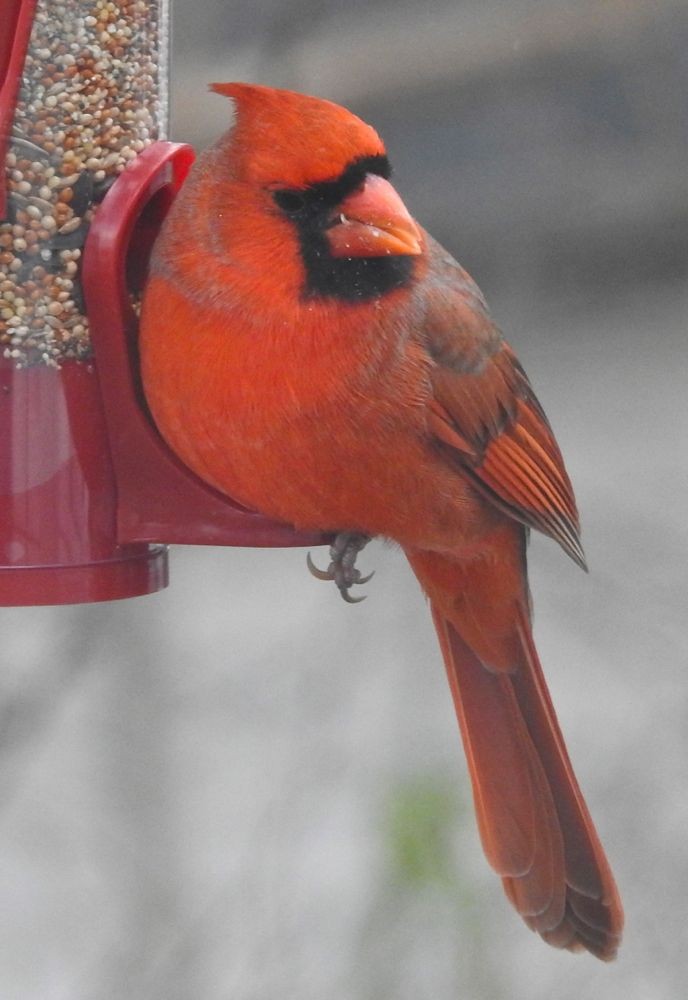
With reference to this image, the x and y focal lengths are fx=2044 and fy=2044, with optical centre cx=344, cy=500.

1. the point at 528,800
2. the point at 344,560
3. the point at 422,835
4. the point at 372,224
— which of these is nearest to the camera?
the point at 372,224

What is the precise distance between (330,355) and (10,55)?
59 cm

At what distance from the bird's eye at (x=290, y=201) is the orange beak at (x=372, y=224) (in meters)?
0.05

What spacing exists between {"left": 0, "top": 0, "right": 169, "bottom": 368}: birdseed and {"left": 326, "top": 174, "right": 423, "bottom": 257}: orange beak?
39 cm

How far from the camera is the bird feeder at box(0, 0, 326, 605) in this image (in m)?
2.74

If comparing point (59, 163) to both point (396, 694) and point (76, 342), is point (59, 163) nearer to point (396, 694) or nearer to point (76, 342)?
point (76, 342)

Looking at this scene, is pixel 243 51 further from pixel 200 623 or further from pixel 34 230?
pixel 200 623

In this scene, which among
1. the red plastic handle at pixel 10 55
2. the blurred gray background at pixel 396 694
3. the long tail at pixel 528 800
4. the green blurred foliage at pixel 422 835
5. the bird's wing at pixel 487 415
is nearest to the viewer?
the red plastic handle at pixel 10 55

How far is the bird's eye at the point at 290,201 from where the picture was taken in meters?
2.64

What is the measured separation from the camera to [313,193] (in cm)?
262

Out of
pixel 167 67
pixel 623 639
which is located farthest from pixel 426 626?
pixel 167 67

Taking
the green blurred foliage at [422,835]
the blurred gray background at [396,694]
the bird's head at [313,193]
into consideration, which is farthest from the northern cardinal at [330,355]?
the blurred gray background at [396,694]

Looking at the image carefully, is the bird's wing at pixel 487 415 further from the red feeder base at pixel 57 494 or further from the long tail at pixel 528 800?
the red feeder base at pixel 57 494

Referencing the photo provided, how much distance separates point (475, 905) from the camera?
381 centimetres

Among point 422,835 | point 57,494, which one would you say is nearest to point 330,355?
point 57,494
